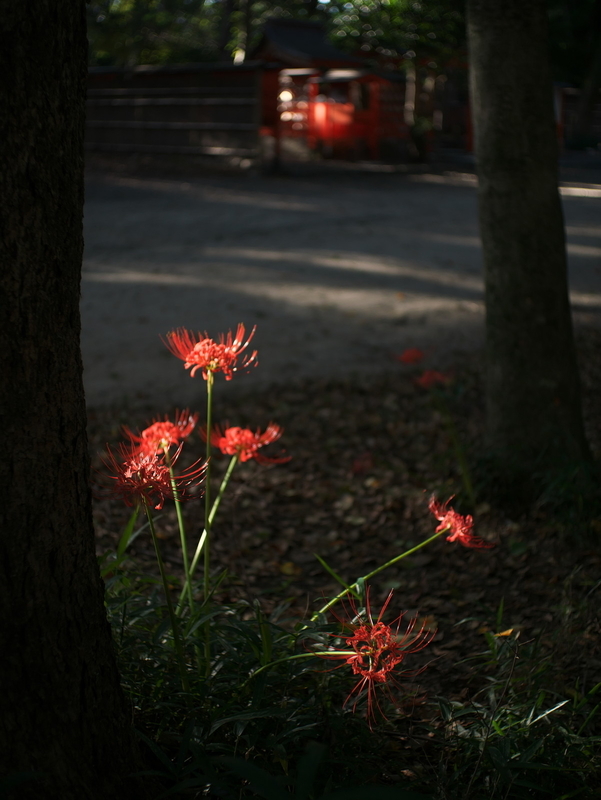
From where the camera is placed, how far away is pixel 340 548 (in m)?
3.67

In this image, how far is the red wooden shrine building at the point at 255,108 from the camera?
18984mm

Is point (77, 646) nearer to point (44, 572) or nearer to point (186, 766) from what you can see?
point (44, 572)

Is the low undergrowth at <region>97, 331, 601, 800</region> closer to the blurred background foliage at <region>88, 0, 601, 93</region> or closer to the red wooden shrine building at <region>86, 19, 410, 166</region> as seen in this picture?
the blurred background foliage at <region>88, 0, 601, 93</region>

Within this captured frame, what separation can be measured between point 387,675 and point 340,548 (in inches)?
77.0

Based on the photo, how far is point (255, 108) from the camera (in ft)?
61.2

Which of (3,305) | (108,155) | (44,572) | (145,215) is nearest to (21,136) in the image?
(3,305)

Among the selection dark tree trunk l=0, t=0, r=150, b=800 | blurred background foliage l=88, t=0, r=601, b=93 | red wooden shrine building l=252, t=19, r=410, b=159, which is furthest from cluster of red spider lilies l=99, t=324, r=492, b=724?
red wooden shrine building l=252, t=19, r=410, b=159

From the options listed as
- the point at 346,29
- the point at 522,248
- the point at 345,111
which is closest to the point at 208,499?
the point at 522,248

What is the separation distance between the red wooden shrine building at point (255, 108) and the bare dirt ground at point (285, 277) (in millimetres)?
3055

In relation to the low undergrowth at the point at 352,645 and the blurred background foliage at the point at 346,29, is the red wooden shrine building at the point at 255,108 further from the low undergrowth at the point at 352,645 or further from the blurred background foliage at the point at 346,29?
the low undergrowth at the point at 352,645

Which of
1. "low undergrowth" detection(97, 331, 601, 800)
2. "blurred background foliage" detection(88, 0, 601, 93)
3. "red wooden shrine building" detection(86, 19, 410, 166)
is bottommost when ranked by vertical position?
"low undergrowth" detection(97, 331, 601, 800)

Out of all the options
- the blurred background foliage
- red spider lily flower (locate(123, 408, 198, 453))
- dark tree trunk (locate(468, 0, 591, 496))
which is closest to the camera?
red spider lily flower (locate(123, 408, 198, 453))

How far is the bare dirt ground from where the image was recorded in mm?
6395

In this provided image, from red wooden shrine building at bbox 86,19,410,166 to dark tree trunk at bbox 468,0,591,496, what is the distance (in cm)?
1589
